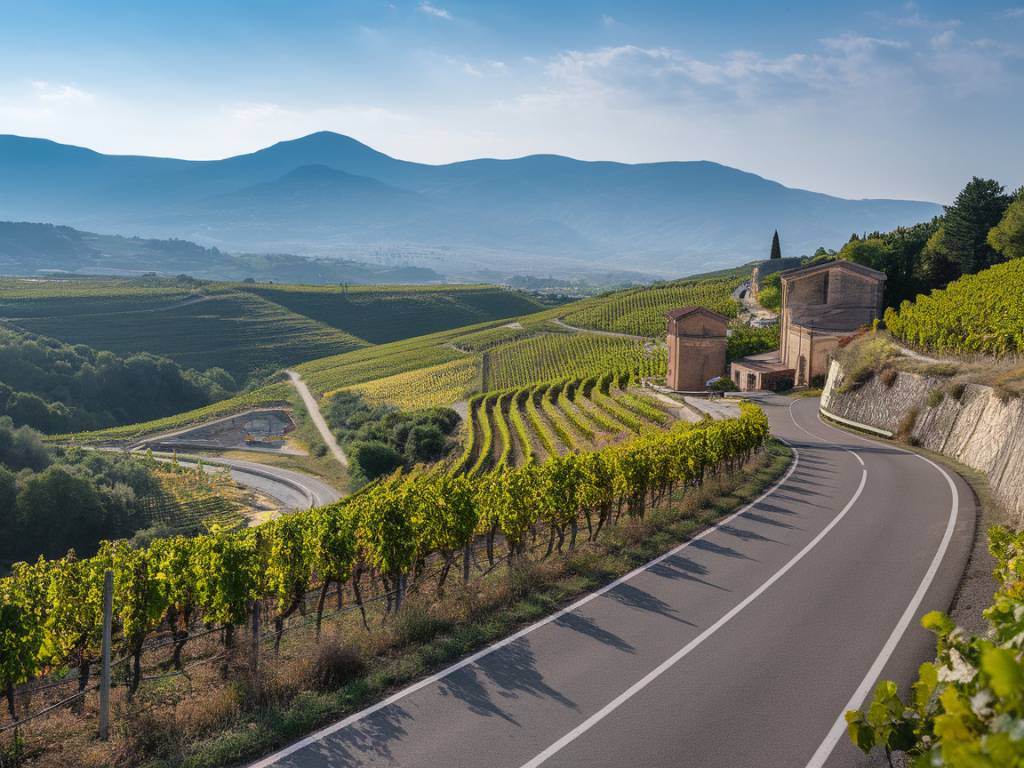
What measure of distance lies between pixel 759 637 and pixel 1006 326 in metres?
25.2

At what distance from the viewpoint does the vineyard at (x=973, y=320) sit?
2911 centimetres

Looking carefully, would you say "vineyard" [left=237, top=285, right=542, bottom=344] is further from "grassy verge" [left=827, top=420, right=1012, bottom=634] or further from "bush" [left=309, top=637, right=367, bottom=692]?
"bush" [left=309, top=637, right=367, bottom=692]

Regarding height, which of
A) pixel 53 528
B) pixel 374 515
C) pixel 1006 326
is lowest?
pixel 53 528

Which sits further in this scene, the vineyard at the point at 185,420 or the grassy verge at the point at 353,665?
the vineyard at the point at 185,420

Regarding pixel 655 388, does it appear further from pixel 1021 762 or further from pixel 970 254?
pixel 1021 762

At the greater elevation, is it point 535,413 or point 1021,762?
point 1021,762

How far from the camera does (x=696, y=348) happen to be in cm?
5669

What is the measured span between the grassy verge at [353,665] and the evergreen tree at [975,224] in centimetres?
6137

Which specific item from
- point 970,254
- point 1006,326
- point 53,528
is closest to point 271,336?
point 53,528

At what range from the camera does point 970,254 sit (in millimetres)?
63000

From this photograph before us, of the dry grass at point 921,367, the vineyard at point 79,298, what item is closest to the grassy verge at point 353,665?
the dry grass at point 921,367

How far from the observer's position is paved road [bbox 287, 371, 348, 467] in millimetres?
63509

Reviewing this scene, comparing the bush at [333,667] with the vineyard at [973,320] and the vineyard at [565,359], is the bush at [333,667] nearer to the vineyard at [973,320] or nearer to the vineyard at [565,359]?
the vineyard at [973,320]

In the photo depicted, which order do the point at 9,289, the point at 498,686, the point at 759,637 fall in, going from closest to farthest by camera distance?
the point at 498,686 → the point at 759,637 → the point at 9,289
